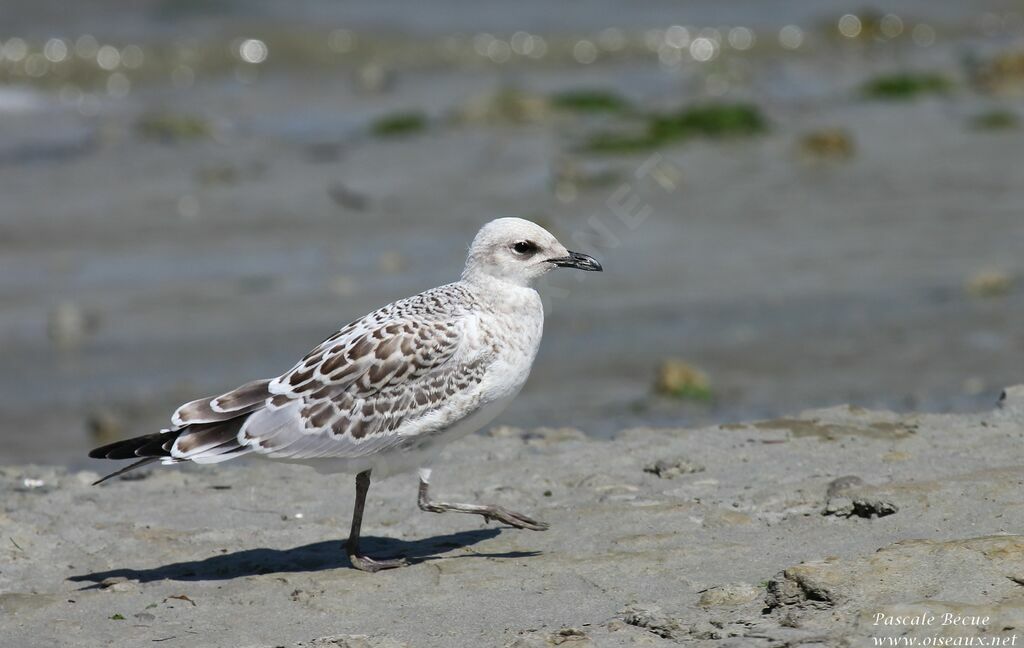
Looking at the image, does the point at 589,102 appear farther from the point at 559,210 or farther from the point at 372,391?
the point at 372,391

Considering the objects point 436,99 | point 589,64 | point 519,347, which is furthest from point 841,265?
point 589,64

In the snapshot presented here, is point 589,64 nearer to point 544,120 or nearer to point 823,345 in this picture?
point 544,120

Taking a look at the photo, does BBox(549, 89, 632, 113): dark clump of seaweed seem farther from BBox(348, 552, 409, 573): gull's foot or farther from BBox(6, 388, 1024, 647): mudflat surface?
BBox(348, 552, 409, 573): gull's foot

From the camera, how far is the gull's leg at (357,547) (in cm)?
581

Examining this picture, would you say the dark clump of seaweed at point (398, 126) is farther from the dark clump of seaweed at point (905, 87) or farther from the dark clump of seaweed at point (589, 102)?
the dark clump of seaweed at point (905, 87)

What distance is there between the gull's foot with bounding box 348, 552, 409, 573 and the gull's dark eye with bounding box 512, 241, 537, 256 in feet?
4.51

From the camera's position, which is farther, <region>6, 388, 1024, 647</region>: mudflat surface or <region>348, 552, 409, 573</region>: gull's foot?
<region>348, 552, 409, 573</region>: gull's foot

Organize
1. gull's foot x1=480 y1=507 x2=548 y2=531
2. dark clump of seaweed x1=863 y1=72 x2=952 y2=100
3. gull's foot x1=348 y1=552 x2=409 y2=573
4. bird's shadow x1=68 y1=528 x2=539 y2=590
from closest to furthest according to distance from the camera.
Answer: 1. gull's foot x1=348 y1=552 x2=409 y2=573
2. bird's shadow x1=68 y1=528 x2=539 y2=590
3. gull's foot x1=480 y1=507 x2=548 y2=531
4. dark clump of seaweed x1=863 y1=72 x2=952 y2=100

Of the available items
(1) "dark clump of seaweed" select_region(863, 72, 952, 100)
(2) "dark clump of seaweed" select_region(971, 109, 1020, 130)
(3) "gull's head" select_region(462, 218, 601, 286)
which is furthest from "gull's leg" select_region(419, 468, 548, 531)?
(1) "dark clump of seaweed" select_region(863, 72, 952, 100)

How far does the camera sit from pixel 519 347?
602cm

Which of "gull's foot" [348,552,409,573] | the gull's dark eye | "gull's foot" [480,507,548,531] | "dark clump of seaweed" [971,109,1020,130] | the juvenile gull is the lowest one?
"gull's foot" [348,552,409,573]

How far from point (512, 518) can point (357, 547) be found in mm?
654

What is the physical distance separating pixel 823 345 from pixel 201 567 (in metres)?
5.30

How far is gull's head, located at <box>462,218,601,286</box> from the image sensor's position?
6176mm
